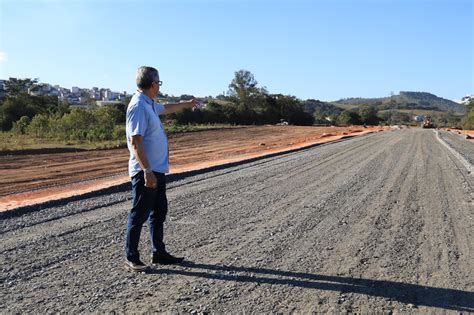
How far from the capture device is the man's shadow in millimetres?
4270

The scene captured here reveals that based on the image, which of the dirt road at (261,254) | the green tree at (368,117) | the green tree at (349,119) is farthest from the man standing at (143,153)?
the green tree at (368,117)

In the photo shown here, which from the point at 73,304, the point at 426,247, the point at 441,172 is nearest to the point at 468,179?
the point at 441,172

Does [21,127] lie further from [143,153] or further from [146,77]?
[143,153]

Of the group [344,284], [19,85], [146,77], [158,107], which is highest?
[19,85]

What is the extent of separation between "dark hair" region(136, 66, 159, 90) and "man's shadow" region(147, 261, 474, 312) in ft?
6.35

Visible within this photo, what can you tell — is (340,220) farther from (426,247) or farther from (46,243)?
(46,243)

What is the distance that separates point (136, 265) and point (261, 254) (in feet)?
4.90

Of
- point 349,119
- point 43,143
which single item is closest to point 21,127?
point 43,143

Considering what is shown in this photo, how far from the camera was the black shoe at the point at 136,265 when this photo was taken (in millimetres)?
4922

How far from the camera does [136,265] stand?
16.2 feet

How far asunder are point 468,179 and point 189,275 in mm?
9950

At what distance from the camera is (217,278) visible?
479 cm

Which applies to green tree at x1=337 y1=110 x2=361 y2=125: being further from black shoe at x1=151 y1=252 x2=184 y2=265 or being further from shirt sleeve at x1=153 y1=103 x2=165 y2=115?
black shoe at x1=151 y1=252 x2=184 y2=265

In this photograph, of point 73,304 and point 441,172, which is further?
point 441,172
